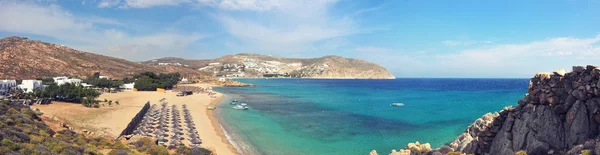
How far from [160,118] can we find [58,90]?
17.9 metres

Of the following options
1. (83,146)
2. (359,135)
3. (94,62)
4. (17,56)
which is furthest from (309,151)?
(94,62)

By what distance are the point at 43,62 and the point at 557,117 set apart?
107091 millimetres

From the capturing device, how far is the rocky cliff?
384 inches

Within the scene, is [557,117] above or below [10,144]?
above

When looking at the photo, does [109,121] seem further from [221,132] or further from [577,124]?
[577,124]

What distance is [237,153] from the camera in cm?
2278

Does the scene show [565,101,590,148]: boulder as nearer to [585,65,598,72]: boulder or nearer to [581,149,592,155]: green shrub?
[585,65,598,72]: boulder

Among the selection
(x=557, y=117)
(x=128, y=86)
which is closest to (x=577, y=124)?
(x=557, y=117)

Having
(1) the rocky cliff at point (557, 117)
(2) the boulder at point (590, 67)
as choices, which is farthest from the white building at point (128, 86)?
(2) the boulder at point (590, 67)

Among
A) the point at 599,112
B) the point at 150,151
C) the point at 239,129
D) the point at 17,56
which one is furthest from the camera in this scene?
the point at 17,56

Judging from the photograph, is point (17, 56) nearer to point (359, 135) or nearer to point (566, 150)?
point (359, 135)

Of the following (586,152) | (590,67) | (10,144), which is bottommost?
(10,144)

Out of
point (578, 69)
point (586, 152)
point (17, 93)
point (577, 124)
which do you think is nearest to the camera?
point (586, 152)

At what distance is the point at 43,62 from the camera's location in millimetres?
83812
